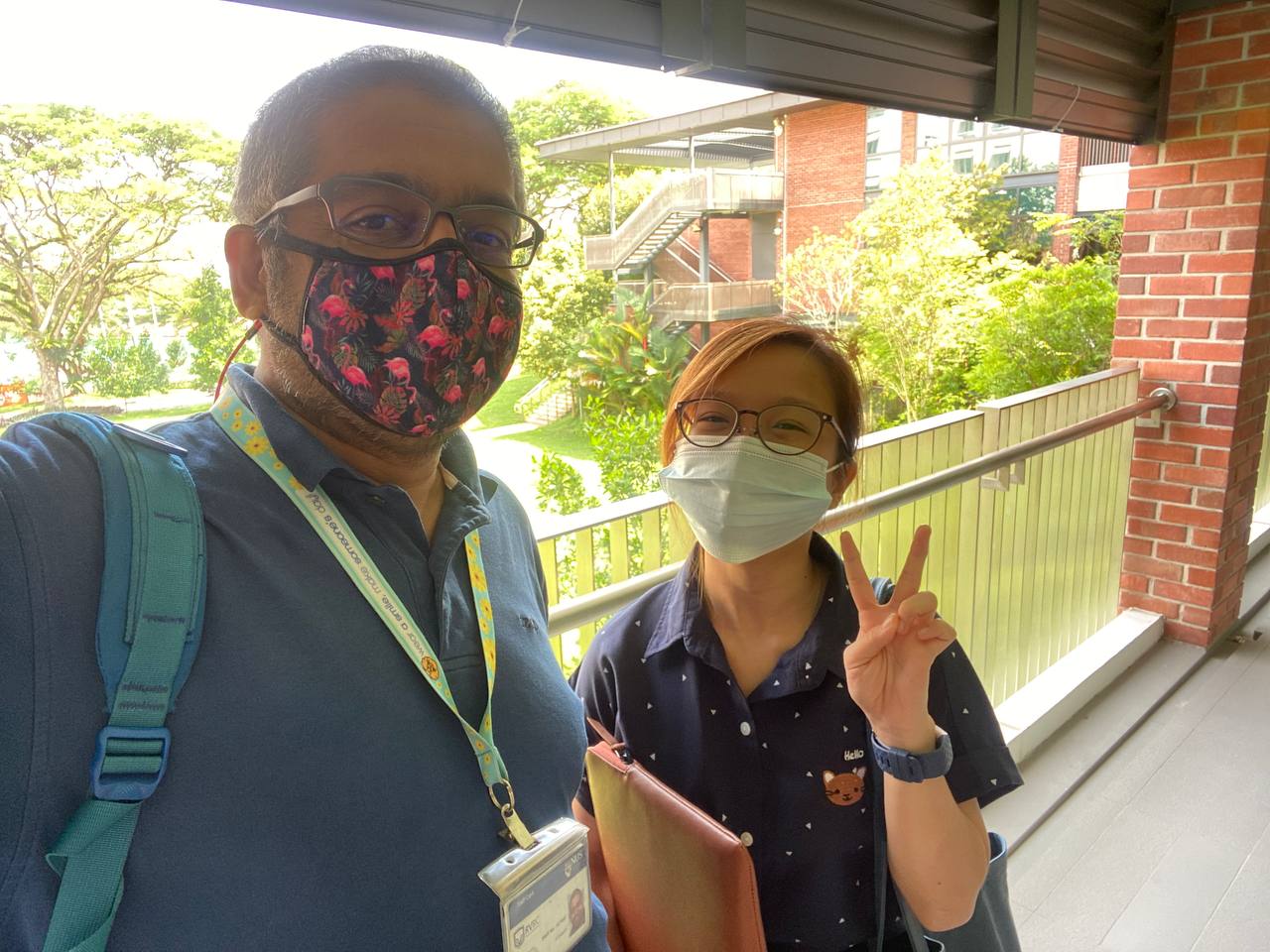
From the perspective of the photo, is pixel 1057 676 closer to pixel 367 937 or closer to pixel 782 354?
pixel 782 354

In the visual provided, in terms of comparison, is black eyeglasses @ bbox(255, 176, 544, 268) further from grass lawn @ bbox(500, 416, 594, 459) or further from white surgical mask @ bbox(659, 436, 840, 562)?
grass lawn @ bbox(500, 416, 594, 459)

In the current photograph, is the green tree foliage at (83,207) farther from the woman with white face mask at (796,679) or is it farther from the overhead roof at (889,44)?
the woman with white face mask at (796,679)

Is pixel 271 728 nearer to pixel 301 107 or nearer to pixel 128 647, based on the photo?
pixel 128 647

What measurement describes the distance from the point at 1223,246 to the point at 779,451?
2.87 m

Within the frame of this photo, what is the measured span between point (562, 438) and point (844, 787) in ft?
20.0

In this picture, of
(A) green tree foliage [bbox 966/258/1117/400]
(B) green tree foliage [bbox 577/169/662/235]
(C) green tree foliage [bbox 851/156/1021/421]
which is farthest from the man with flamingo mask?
(C) green tree foliage [bbox 851/156/1021/421]

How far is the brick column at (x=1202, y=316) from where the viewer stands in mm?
3049

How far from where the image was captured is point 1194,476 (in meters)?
3.42

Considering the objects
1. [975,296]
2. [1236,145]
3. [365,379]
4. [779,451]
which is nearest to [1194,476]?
[1236,145]

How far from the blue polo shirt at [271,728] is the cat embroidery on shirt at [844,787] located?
1.39ft

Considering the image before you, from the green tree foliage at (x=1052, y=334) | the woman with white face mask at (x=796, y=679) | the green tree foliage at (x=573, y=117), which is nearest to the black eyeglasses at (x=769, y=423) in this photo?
the woman with white face mask at (x=796, y=679)

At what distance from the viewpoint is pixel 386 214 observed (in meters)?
0.81

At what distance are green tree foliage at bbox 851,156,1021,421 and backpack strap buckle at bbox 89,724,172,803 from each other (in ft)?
38.0

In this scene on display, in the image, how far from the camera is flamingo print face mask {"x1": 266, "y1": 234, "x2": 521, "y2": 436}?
2.63 feet
